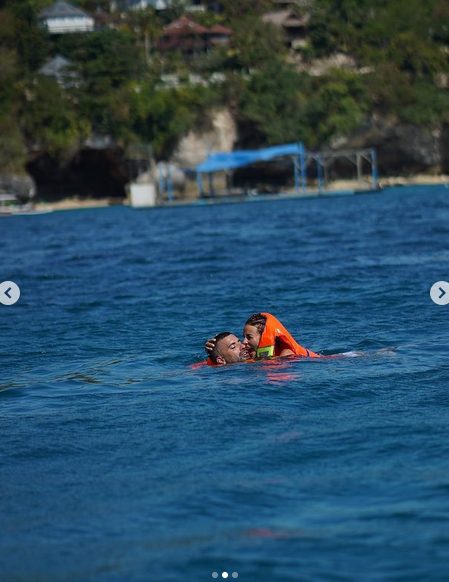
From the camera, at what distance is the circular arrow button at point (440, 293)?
1510 centimetres

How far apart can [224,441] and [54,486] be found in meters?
1.36

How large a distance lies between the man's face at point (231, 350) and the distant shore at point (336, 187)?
59.3m

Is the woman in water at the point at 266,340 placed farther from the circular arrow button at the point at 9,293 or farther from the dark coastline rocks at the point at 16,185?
the dark coastline rocks at the point at 16,185

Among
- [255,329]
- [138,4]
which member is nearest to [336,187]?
[138,4]

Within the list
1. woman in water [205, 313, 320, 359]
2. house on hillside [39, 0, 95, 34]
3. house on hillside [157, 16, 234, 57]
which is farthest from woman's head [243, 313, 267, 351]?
house on hillside [157, 16, 234, 57]

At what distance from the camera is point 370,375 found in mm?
9734

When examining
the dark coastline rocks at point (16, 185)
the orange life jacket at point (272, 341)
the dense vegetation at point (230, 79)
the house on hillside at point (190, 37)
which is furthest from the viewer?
the house on hillside at point (190, 37)

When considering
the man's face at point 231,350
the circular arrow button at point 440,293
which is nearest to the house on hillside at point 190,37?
the circular arrow button at point 440,293

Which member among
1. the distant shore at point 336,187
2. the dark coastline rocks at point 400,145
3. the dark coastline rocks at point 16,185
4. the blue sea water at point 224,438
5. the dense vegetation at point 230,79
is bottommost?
the blue sea water at point 224,438

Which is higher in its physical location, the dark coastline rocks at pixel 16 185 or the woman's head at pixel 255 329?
the dark coastline rocks at pixel 16 185

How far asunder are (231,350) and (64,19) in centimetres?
7677

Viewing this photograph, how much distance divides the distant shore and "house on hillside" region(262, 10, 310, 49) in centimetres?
1742

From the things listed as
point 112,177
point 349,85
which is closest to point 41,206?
point 112,177

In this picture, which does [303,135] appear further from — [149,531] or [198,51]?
[149,531]
